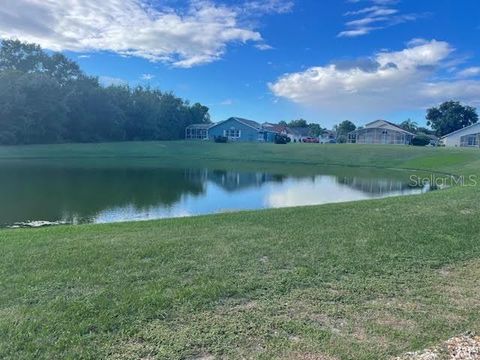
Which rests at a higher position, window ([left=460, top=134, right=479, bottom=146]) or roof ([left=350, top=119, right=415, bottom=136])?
roof ([left=350, top=119, right=415, bottom=136])

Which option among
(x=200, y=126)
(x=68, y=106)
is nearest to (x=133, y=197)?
(x=68, y=106)

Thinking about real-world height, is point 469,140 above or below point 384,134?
below

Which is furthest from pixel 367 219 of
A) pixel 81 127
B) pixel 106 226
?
pixel 81 127

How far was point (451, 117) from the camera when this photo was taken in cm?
7569

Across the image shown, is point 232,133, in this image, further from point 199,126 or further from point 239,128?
point 199,126

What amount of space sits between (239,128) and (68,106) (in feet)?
83.6

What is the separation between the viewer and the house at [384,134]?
58312 mm

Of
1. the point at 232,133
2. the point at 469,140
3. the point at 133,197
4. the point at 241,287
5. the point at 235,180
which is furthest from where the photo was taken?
the point at 232,133

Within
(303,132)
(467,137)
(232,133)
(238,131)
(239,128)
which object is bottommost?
(467,137)

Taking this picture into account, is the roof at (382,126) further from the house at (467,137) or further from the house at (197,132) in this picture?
the house at (197,132)

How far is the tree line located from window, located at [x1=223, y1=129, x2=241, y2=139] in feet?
27.9

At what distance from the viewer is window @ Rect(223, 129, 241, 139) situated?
6216cm

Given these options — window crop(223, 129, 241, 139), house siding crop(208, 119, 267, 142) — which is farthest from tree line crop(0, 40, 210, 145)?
window crop(223, 129, 241, 139)

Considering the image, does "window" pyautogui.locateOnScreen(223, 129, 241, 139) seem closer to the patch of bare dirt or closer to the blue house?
the blue house
